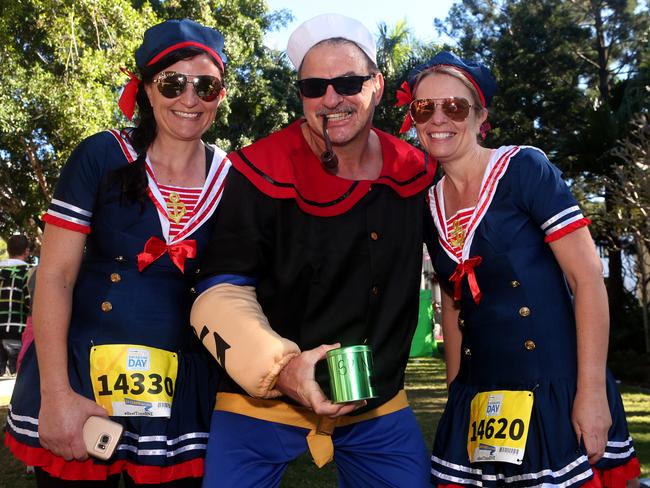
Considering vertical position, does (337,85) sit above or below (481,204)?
above

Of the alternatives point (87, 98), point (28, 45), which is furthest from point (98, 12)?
point (28, 45)

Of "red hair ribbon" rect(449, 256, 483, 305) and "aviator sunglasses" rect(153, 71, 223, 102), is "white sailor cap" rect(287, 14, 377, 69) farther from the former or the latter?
"red hair ribbon" rect(449, 256, 483, 305)

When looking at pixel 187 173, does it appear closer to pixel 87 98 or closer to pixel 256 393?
pixel 256 393

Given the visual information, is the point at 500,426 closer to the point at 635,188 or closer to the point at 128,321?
the point at 128,321

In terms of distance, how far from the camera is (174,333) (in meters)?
2.87

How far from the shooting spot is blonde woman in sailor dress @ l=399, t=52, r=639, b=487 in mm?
2707

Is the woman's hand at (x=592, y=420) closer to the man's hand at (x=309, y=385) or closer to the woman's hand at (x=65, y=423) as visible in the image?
the man's hand at (x=309, y=385)

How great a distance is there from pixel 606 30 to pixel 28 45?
58.6 ft

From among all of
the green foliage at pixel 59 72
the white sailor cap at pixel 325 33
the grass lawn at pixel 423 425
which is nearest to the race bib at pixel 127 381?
the white sailor cap at pixel 325 33

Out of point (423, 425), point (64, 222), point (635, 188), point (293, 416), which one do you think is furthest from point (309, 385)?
point (635, 188)

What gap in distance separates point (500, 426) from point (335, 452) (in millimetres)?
625

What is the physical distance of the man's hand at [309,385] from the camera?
2.09 m

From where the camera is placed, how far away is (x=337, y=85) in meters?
2.87

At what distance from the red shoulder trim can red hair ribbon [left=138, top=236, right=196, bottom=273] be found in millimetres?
687
